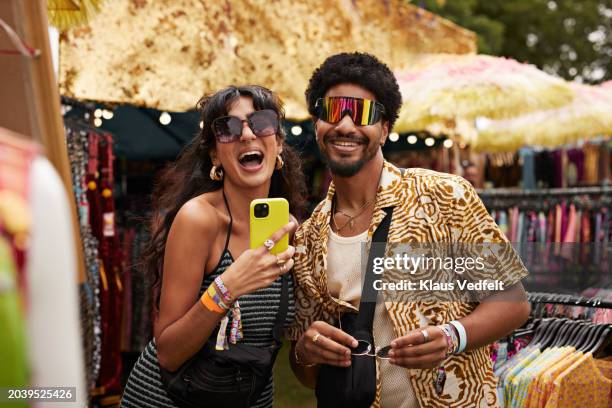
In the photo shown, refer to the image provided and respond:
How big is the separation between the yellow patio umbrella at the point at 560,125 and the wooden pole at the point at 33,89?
780 cm

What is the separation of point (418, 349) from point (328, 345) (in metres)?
0.27

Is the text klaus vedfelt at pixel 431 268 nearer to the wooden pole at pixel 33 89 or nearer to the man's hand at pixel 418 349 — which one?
the man's hand at pixel 418 349

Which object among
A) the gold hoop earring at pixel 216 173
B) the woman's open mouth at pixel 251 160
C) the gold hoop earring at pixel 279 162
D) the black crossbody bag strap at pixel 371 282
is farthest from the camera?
the gold hoop earring at pixel 279 162

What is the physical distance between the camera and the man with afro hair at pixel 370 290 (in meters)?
2.06

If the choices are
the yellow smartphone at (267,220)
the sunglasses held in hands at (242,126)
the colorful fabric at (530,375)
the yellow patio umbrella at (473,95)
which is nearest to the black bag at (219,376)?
the yellow smartphone at (267,220)

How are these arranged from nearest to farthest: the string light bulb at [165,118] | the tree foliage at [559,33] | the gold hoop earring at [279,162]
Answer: the gold hoop earring at [279,162]
the string light bulb at [165,118]
the tree foliage at [559,33]

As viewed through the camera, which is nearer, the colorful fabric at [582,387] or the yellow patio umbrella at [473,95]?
the colorful fabric at [582,387]

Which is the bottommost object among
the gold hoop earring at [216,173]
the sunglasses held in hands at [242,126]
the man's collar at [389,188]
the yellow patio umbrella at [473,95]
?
the man's collar at [389,188]

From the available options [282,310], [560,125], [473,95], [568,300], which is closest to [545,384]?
[568,300]

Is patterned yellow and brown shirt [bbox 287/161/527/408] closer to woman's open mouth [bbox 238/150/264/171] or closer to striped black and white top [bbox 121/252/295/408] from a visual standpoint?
striped black and white top [bbox 121/252/295/408]

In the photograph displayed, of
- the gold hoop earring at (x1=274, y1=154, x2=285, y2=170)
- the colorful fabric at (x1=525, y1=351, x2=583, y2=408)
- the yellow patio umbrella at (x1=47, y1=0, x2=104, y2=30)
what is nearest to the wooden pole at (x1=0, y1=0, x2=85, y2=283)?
the gold hoop earring at (x1=274, y1=154, x2=285, y2=170)

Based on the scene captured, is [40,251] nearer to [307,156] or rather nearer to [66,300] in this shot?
[66,300]

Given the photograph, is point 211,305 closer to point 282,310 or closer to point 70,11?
point 282,310

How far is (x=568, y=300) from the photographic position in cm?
312
